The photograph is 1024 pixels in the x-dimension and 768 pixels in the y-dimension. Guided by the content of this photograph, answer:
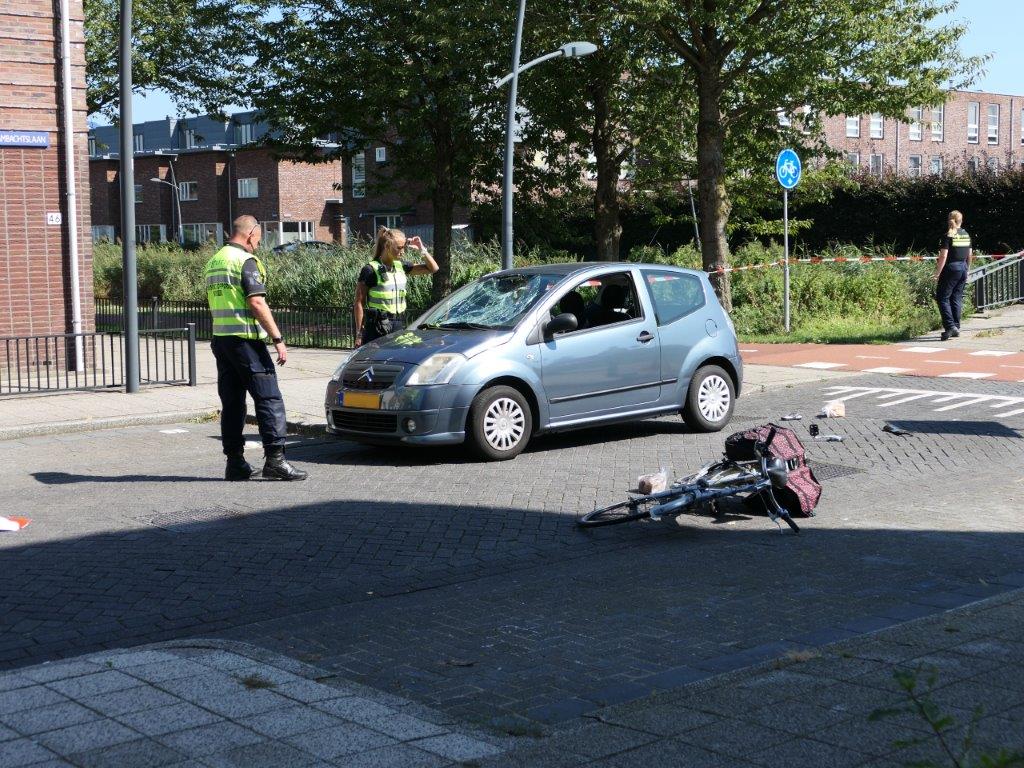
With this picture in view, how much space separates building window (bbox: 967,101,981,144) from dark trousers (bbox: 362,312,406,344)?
65.1m

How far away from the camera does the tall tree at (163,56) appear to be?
29422 millimetres

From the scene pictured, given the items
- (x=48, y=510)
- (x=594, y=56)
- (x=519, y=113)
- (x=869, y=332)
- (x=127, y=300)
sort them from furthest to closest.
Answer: (x=519, y=113)
(x=594, y=56)
(x=869, y=332)
(x=127, y=300)
(x=48, y=510)

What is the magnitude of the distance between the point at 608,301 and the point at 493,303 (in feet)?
3.40

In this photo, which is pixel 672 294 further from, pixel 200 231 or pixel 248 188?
pixel 200 231

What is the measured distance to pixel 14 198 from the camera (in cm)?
1680

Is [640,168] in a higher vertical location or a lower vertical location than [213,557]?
higher

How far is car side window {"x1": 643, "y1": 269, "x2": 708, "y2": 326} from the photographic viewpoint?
11.2 metres

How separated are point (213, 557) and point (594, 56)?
766 inches

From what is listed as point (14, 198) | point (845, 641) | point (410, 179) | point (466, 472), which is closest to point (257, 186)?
point (410, 179)

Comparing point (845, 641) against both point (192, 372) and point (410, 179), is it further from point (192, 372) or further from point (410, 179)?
point (410, 179)

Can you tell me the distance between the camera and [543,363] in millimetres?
10328

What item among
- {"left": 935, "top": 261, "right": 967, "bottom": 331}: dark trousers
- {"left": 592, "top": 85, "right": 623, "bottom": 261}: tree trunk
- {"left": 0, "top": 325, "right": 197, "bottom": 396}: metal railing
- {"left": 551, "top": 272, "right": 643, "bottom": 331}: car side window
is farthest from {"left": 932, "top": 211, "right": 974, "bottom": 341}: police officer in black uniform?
{"left": 0, "top": 325, "right": 197, "bottom": 396}: metal railing

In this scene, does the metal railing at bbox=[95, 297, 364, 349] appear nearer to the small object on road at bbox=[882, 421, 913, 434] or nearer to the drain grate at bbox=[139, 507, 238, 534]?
the small object on road at bbox=[882, 421, 913, 434]

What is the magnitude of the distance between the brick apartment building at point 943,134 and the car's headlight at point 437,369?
56.0 m
